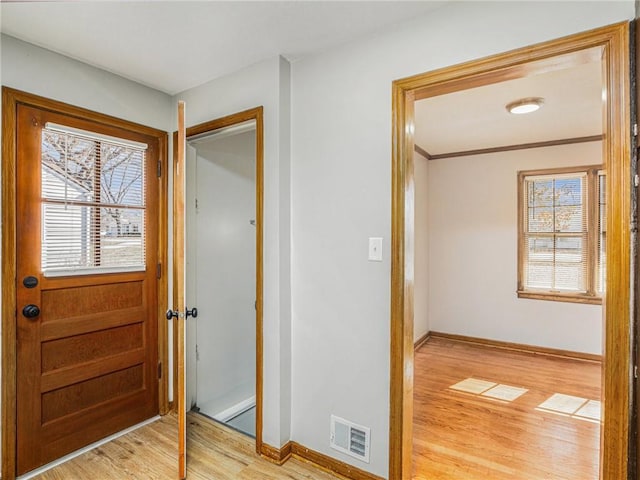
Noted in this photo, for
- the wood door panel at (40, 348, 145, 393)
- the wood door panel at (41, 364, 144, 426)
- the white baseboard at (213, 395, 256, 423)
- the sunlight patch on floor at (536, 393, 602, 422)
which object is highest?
the wood door panel at (40, 348, 145, 393)

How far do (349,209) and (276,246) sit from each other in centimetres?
50

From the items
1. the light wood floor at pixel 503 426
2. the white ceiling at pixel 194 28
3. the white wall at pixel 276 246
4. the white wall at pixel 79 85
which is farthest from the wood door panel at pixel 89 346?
the light wood floor at pixel 503 426

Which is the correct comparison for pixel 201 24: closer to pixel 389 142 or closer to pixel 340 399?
pixel 389 142

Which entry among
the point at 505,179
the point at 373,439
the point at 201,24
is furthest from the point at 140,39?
the point at 505,179

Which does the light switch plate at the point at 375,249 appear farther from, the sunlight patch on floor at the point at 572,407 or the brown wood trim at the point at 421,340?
the brown wood trim at the point at 421,340

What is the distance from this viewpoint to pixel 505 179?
4.35 meters

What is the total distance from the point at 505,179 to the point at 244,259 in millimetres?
3395

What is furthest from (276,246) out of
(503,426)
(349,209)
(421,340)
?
(421,340)

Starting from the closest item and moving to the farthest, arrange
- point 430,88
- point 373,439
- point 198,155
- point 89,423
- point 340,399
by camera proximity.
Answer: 1. point 430,88
2. point 373,439
3. point 340,399
4. point 89,423
5. point 198,155

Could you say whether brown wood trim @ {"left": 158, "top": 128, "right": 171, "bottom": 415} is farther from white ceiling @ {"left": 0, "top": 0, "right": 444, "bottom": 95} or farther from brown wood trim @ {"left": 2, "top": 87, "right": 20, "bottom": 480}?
brown wood trim @ {"left": 2, "top": 87, "right": 20, "bottom": 480}

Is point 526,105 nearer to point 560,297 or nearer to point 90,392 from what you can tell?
point 560,297

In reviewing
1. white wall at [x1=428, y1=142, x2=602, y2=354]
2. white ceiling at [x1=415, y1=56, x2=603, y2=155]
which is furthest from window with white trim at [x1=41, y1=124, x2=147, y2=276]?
white wall at [x1=428, y1=142, x2=602, y2=354]

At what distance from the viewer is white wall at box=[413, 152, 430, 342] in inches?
177

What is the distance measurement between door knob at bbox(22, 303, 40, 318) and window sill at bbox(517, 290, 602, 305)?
184 inches
